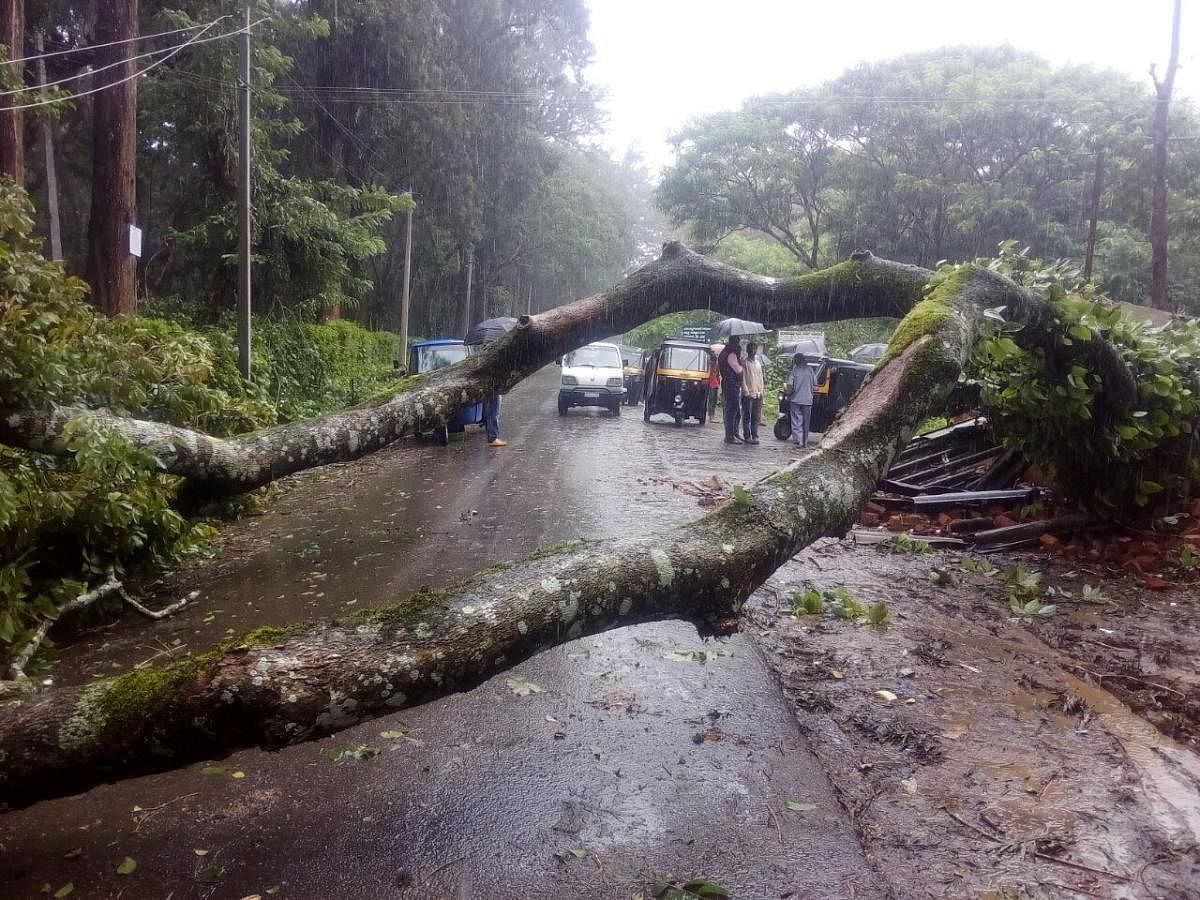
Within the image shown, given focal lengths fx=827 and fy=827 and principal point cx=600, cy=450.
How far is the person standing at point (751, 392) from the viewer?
657 inches

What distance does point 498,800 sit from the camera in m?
3.50

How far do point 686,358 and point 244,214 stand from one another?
33.9 feet

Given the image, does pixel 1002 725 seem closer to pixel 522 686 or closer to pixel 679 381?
pixel 522 686

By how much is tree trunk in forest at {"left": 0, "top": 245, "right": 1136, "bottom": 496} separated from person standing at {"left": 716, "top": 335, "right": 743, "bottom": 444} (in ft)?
31.3

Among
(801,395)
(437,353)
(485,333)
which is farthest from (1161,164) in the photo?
(437,353)

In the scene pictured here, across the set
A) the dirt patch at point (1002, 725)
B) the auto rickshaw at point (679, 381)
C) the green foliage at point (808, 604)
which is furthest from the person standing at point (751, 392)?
the green foliage at point (808, 604)

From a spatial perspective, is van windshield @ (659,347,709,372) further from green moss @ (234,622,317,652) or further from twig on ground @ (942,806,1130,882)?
green moss @ (234,622,317,652)

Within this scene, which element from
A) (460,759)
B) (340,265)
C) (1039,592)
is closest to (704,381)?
(340,265)

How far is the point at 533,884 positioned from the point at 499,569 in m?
1.12

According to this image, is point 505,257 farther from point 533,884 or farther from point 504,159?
point 533,884

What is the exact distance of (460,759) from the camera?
3.84m

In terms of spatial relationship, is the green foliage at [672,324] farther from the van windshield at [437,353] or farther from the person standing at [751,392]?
the van windshield at [437,353]

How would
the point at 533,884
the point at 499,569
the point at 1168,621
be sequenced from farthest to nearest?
the point at 1168,621, the point at 499,569, the point at 533,884

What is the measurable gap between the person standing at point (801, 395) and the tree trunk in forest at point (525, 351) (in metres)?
9.27
